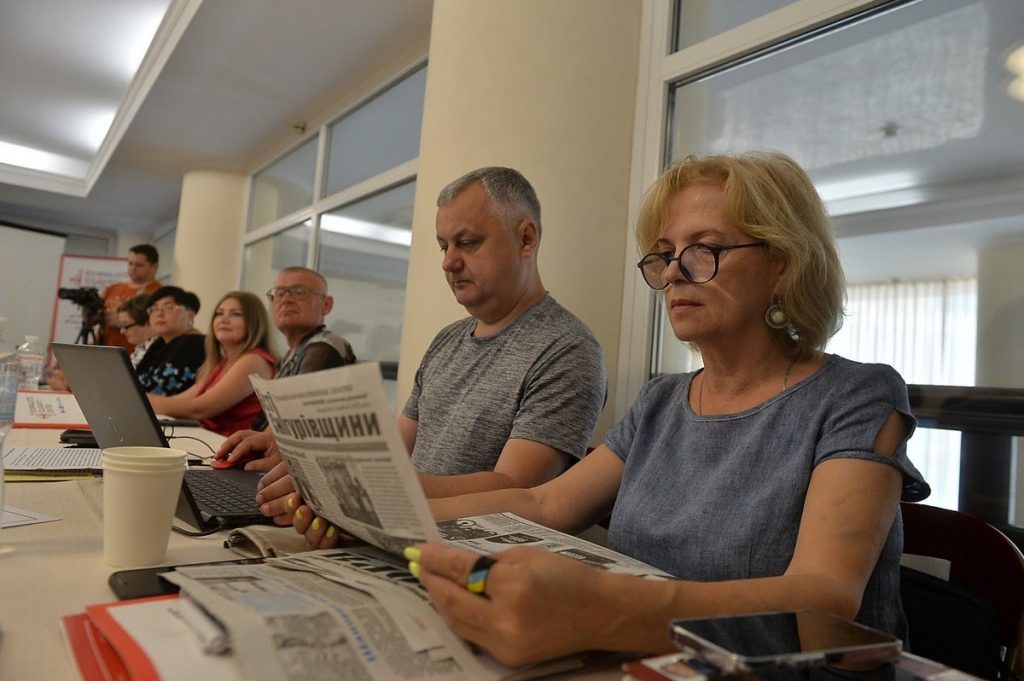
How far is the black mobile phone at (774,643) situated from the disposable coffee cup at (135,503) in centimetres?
59

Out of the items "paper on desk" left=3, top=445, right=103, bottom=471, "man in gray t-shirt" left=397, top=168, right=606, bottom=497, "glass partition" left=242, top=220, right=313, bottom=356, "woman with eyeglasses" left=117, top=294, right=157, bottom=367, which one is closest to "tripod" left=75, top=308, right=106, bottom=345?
"glass partition" left=242, top=220, right=313, bottom=356

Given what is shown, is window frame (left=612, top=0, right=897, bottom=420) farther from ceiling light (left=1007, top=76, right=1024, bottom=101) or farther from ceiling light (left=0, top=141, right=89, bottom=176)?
ceiling light (left=0, top=141, right=89, bottom=176)

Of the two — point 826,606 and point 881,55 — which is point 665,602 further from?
point 881,55

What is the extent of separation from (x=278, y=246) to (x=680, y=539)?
210 inches

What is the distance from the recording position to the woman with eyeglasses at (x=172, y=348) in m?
3.81

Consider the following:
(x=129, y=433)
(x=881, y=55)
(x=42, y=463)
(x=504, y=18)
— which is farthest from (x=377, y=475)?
(x=504, y=18)

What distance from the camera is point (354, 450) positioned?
0.66m

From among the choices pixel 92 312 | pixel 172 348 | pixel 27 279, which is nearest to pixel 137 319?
pixel 172 348

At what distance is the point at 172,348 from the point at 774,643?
12.9 feet

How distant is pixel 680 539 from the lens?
3.29ft

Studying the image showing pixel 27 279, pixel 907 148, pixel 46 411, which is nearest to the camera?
pixel 907 148

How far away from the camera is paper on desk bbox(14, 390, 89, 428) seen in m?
2.19

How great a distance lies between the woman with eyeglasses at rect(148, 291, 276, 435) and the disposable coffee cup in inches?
86.7

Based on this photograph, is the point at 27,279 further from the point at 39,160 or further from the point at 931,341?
the point at 931,341
